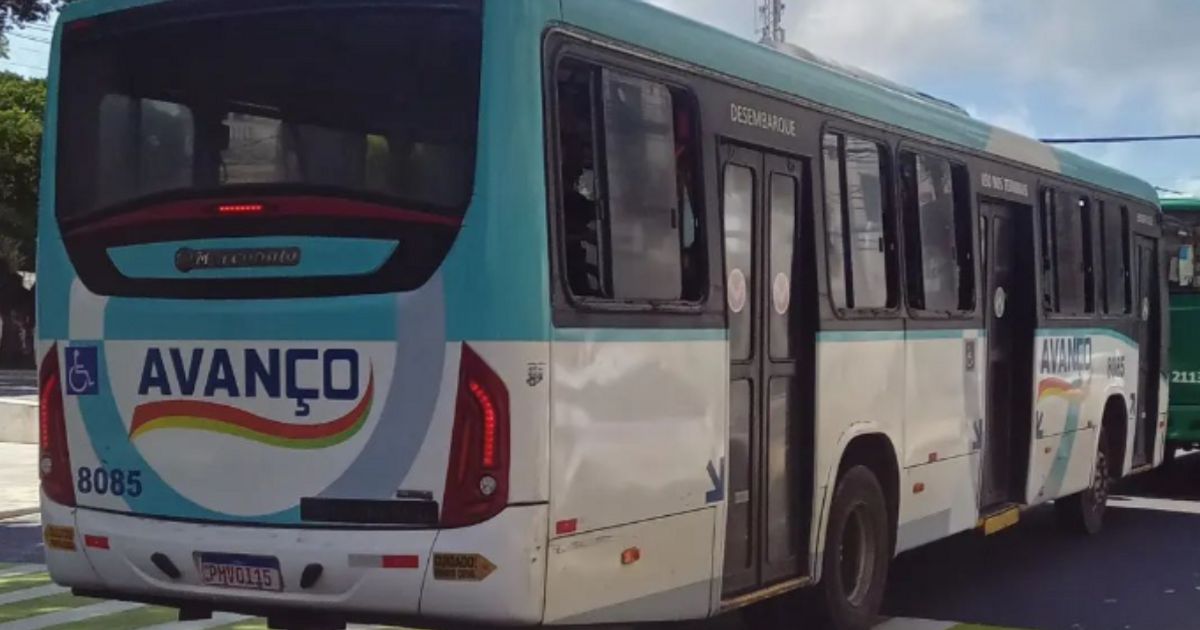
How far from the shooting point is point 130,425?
6.86m

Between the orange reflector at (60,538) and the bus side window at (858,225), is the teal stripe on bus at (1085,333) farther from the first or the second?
the orange reflector at (60,538)

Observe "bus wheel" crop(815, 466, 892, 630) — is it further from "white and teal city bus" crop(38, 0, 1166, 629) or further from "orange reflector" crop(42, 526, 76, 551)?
"orange reflector" crop(42, 526, 76, 551)

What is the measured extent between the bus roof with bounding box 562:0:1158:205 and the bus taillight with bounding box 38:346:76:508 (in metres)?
2.72

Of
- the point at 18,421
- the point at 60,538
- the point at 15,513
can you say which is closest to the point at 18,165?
the point at 18,421

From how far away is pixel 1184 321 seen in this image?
57.6 feet

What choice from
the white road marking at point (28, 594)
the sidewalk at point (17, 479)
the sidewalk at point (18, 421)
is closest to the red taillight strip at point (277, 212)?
the white road marking at point (28, 594)

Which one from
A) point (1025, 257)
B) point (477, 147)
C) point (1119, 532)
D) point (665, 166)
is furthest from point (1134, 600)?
point (477, 147)

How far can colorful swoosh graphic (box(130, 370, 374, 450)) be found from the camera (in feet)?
20.8

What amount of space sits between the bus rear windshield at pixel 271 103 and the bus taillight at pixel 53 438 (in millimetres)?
682

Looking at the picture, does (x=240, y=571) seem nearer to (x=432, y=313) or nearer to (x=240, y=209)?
(x=432, y=313)

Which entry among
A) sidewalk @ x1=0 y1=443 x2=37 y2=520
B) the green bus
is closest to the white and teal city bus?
sidewalk @ x1=0 y1=443 x2=37 y2=520

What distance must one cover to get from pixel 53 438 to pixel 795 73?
3.92 metres

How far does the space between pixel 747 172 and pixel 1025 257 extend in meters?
4.44

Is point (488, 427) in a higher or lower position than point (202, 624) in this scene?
higher
